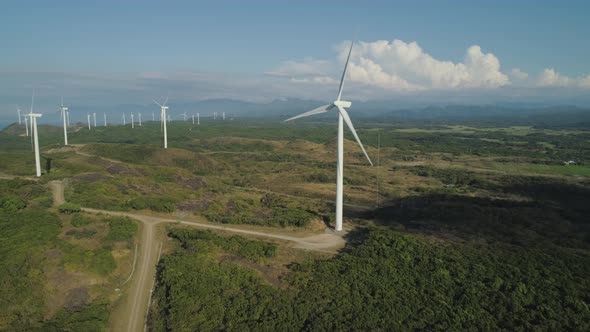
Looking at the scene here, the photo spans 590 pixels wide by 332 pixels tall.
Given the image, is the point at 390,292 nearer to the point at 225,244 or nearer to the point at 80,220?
the point at 225,244

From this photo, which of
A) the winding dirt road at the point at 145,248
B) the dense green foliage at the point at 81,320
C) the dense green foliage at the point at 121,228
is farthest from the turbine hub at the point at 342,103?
the dense green foliage at the point at 81,320

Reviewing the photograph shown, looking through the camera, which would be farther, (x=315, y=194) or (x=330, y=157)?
(x=330, y=157)

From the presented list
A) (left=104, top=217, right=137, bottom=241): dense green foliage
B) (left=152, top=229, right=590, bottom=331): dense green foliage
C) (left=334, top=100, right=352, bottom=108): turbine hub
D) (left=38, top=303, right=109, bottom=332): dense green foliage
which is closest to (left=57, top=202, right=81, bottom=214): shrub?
(left=104, top=217, right=137, bottom=241): dense green foliage

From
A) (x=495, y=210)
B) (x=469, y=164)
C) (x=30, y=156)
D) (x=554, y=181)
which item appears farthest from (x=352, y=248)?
(x=469, y=164)

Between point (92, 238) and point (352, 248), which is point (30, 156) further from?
point (352, 248)

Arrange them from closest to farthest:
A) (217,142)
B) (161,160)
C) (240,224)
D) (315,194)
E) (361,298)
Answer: (361,298) < (240,224) < (315,194) < (161,160) < (217,142)

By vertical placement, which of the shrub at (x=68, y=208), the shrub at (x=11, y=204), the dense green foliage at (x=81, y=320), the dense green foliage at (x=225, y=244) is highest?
the shrub at (x=11, y=204)

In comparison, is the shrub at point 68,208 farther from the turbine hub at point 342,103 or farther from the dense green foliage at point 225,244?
the turbine hub at point 342,103
